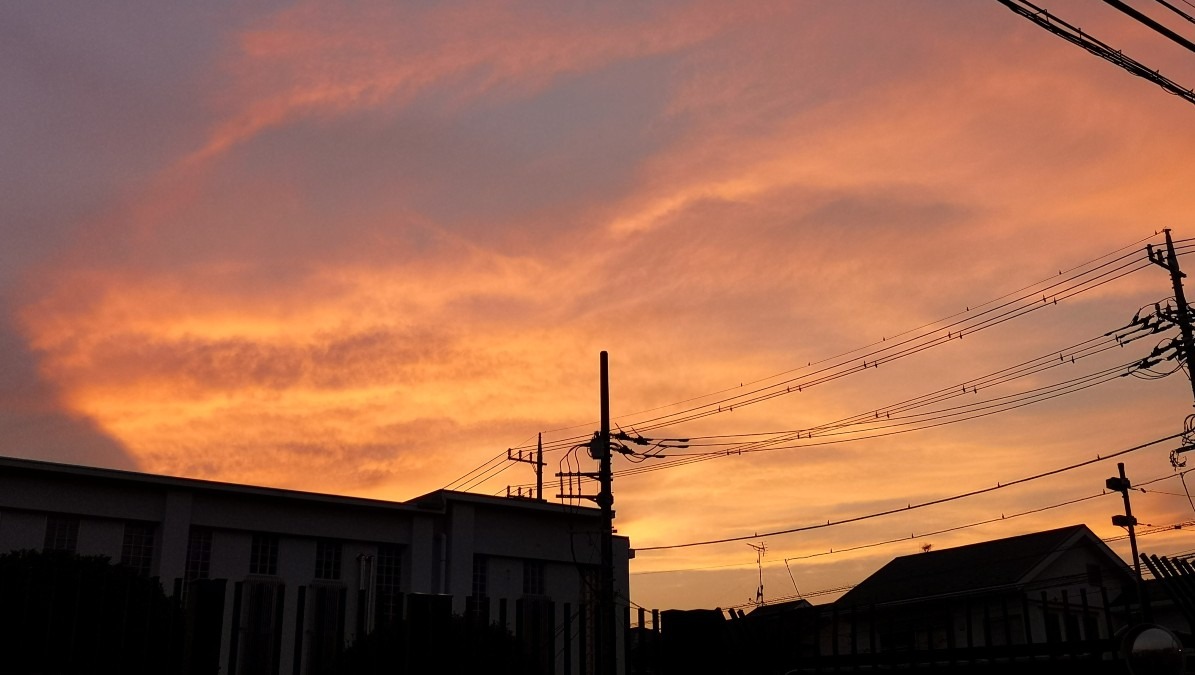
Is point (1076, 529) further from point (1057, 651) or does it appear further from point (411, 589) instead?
point (1057, 651)

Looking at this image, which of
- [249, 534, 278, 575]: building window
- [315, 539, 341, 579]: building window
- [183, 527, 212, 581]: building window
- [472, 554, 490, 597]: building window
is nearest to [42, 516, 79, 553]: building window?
[183, 527, 212, 581]: building window

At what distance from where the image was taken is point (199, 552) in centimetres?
4484

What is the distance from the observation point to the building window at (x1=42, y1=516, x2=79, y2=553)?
137ft

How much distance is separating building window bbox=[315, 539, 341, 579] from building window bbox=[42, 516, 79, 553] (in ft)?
32.6

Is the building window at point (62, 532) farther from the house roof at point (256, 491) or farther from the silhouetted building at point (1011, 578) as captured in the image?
the silhouetted building at point (1011, 578)

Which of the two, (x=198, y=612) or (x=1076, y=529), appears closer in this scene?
(x=198, y=612)

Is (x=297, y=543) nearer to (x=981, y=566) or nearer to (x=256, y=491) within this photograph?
(x=256, y=491)

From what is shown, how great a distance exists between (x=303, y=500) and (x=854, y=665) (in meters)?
37.2

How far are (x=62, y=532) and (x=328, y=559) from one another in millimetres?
11088

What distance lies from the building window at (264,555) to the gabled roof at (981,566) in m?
23.9

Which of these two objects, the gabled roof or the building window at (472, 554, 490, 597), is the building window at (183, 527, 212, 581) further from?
the gabled roof

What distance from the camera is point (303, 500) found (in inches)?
1868

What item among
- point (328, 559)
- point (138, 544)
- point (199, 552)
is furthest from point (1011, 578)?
point (138, 544)

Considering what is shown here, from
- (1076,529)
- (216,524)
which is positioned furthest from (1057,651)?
(216,524)
